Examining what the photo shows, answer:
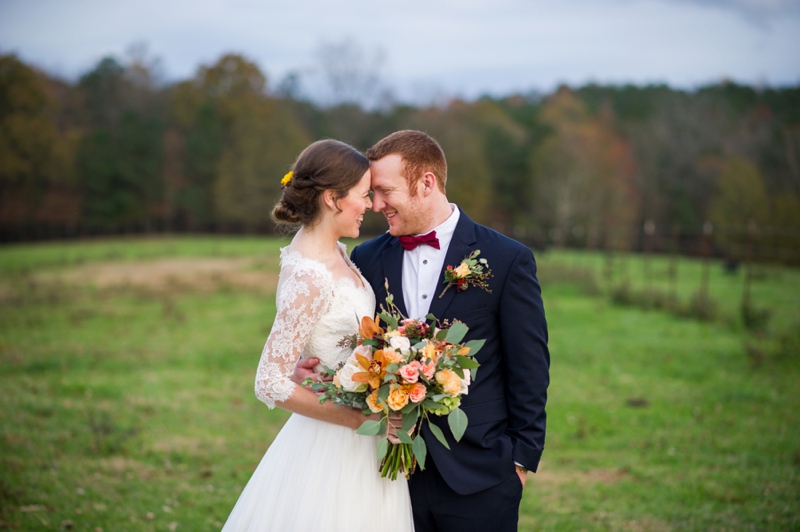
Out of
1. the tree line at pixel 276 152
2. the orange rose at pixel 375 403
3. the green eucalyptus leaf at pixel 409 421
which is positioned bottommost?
the green eucalyptus leaf at pixel 409 421

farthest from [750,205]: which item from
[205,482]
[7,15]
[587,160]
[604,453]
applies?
[7,15]

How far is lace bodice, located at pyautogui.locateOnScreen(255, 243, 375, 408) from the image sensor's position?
2.80 metres

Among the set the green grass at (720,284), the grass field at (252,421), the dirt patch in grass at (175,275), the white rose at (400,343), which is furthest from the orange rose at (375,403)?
the dirt patch in grass at (175,275)

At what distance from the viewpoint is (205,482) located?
20.1 ft

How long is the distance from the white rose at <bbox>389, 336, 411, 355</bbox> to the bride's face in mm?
763

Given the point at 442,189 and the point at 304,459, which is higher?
the point at 442,189

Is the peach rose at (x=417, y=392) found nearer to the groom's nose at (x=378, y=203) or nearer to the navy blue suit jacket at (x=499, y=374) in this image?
A: the navy blue suit jacket at (x=499, y=374)

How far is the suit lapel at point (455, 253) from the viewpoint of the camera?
291 centimetres

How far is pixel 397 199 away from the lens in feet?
10.2

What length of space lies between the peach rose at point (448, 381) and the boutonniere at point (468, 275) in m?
0.49

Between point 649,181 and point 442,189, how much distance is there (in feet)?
169

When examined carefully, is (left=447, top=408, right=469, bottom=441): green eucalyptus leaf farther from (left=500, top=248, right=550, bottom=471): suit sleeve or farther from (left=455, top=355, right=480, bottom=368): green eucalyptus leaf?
(left=500, top=248, right=550, bottom=471): suit sleeve

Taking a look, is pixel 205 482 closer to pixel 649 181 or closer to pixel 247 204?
pixel 247 204

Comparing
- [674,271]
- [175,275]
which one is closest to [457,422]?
[175,275]
